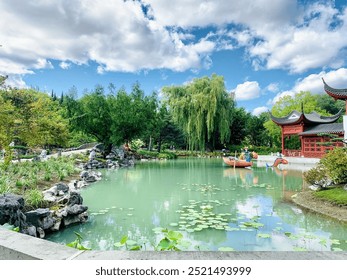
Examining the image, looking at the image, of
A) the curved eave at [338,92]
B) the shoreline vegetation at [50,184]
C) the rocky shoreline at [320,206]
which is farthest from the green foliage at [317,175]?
the curved eave at [338,92]

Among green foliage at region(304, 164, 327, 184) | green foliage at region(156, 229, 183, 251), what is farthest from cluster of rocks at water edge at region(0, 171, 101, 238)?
green foliage at region(304, 164, 327, 184)

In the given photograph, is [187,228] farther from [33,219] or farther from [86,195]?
[86,195]

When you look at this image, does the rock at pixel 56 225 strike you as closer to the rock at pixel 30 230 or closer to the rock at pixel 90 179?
the rock at pixel 30 230

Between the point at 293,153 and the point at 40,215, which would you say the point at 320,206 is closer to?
the point at 40,215

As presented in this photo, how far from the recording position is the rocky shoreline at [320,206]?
15.7 ft

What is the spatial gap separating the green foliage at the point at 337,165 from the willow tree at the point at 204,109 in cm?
1392

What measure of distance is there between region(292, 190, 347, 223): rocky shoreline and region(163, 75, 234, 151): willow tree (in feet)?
46.8

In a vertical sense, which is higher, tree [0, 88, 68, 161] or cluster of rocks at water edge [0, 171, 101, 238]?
tree [0, 88, 68, 161]

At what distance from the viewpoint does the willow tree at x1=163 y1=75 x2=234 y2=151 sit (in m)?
20.5

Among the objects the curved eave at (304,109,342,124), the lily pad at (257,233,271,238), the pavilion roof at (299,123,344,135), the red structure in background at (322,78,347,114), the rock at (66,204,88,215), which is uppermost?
the red structure in background at (322,78,347,114)

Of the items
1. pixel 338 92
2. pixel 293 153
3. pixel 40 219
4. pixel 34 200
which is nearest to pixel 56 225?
pixel 40 219

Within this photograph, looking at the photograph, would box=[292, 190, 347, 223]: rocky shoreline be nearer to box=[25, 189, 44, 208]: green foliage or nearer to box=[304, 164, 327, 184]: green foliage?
box=[304, 164, 327, 184]: green foliage

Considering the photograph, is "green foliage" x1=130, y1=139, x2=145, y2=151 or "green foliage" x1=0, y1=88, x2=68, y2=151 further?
"green foliage" x1=130, y1=139, x2=145, y2=151

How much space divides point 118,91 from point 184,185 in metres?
12.4
